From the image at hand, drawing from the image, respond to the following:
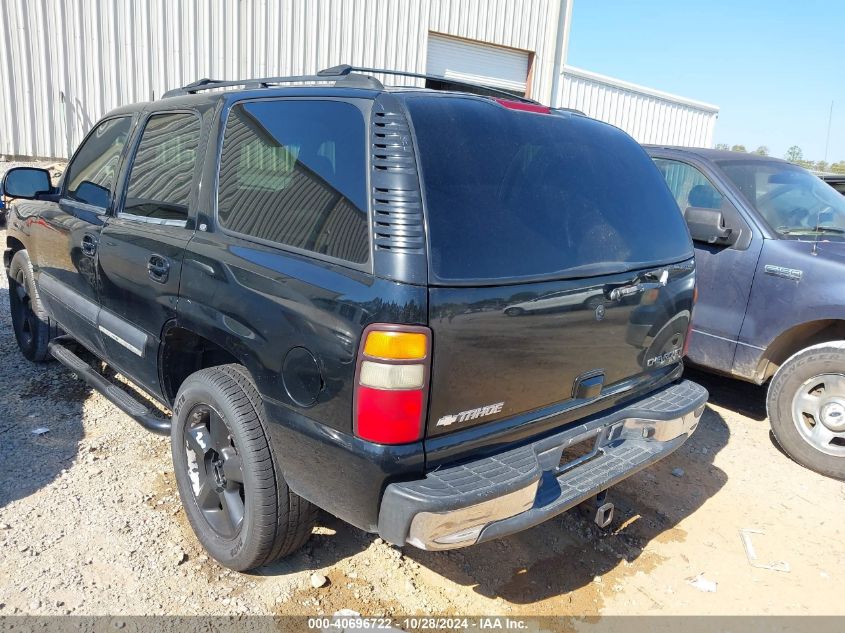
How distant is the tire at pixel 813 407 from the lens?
3842 millimetres

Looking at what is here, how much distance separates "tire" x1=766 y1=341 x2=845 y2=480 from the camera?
12.6ft

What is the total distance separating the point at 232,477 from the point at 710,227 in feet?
11.4

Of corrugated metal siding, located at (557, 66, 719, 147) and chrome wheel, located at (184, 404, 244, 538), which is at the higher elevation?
corrugated metal siding, located at (557, 66, 719, 147)

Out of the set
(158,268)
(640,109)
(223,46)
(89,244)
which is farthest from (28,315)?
(640,109)

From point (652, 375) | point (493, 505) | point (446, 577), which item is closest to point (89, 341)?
point (446, 577)

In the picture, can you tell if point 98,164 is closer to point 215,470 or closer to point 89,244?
point 89,244

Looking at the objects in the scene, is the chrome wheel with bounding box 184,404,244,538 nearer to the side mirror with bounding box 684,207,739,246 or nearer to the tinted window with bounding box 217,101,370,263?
the tinted window with bounding box 217,101,370,263

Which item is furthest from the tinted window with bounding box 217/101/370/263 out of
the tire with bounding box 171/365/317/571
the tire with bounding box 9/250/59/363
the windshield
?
the windshield

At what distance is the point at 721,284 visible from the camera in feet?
14.5

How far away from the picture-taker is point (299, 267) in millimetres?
2191

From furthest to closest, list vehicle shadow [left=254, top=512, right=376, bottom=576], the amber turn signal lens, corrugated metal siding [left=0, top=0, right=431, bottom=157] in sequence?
1. corrugated metal siding [left=0, top=0, right=431, bottom=157]
2. vehicle shadow [left=254, top=512, right=376, bottom=576]
3. the amber turn signal lens

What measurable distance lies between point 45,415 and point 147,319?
149 cm

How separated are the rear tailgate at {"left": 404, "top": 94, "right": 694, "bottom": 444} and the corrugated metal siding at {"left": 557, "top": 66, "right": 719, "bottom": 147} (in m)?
12.8

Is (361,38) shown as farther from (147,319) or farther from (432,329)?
(432,329)
